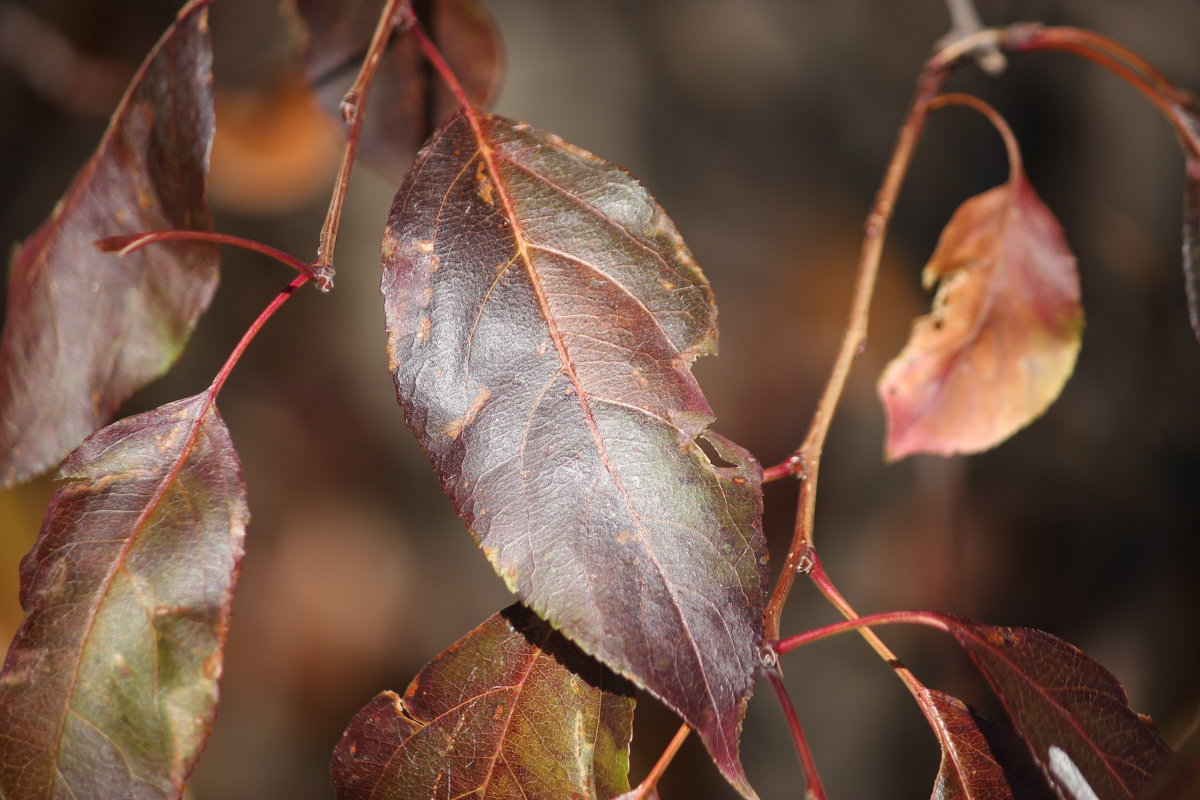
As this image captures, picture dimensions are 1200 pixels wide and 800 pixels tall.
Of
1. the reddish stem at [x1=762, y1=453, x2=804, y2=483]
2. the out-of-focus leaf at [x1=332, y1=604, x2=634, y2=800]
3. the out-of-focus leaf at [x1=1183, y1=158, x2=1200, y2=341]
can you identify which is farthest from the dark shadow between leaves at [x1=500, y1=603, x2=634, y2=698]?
the out-of-focus leaf at [x1=1183, y1=158, x2=1200, y2=341]

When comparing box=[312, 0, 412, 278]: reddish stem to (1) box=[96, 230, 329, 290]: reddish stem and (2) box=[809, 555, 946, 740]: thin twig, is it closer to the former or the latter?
(1) box=[96, 230, 329, 290]: reddish stem

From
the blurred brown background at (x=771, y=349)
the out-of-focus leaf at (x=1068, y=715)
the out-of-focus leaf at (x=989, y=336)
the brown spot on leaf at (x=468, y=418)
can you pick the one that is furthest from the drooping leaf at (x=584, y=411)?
the blurred brown background at (x=771, y=349)

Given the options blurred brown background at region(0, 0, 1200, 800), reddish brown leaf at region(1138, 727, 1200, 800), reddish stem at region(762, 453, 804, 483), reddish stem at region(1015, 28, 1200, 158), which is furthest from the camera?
blurred brown background at region(0, 0, 1200, 800)

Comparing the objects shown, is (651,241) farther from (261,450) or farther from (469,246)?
(261,450)

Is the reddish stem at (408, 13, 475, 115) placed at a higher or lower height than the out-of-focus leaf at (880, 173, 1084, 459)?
higher

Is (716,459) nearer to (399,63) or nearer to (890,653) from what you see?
(890,653)

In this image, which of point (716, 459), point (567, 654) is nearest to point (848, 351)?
point (716, 459)
